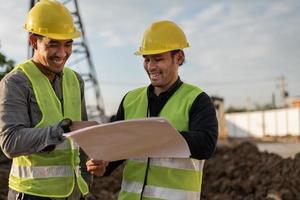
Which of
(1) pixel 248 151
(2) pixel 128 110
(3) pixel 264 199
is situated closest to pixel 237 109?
(1) pixel 248 151

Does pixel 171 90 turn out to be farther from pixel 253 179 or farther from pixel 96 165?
pixel 253 179

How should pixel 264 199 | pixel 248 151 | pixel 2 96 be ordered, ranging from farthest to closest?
pixel 248 151 → pixel 264 199 → pixel 2 96

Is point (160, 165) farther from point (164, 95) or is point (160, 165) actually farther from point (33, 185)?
point (33, 185)

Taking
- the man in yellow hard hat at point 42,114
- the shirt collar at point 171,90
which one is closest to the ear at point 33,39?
the man in yellow hard hat at point 42,114

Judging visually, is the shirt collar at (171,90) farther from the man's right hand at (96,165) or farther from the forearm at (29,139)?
the forearm at (29,139)

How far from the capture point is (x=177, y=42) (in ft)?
10.5

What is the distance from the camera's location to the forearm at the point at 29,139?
9.05 ft

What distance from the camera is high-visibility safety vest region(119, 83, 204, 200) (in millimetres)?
3049

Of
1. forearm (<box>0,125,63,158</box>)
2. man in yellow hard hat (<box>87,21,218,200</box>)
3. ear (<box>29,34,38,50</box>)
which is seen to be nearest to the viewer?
forearm (<box>0,125,63,158</box>)

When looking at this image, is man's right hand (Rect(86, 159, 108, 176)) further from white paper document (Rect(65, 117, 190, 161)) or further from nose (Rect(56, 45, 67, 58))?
nose (Rect(56, 45, 67, 58))

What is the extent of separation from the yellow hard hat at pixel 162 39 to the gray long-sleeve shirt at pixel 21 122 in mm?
697

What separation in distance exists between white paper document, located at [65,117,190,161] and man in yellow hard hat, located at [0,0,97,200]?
0.17 metres

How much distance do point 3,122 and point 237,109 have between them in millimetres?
79983

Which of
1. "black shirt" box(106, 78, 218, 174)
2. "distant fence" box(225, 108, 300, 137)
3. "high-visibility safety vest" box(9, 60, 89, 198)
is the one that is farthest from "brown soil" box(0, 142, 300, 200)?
"distant fence" box(225, 108, 300, 137)
